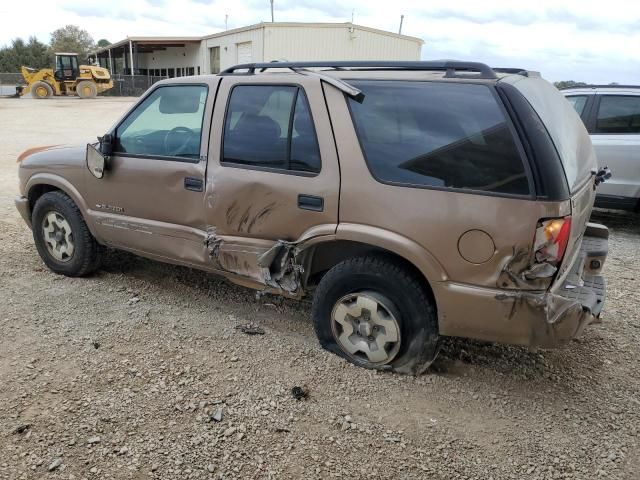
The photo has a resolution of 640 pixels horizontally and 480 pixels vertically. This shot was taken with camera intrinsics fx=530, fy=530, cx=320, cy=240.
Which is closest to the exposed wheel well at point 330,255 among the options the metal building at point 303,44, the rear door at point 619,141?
the rear door at point 619,141

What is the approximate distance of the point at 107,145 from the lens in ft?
13.9

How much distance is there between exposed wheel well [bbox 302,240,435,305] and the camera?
3252 millimetres

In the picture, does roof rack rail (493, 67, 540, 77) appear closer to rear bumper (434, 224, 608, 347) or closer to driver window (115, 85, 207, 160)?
rear bumper (434, 224, 608, 347)

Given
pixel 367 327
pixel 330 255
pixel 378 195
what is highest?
pixel 378 195

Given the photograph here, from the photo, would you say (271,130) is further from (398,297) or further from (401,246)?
(398,297)

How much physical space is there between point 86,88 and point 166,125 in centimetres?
3326

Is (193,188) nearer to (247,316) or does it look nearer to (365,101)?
(247,316)

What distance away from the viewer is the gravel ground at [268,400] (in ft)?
8.58

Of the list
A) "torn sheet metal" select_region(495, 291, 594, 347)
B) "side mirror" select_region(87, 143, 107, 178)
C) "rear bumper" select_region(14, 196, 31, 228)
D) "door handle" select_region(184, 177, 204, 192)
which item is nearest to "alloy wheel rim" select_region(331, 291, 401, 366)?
"torn sheet metal" select_region(495, 291, 594, 347)

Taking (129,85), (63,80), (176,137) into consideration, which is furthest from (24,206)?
(129,85)

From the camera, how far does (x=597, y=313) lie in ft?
9.94

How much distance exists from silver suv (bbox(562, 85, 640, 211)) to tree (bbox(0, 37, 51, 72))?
202ft

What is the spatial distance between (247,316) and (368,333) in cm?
120

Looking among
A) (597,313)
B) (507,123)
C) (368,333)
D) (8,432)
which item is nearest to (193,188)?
(368,333)
